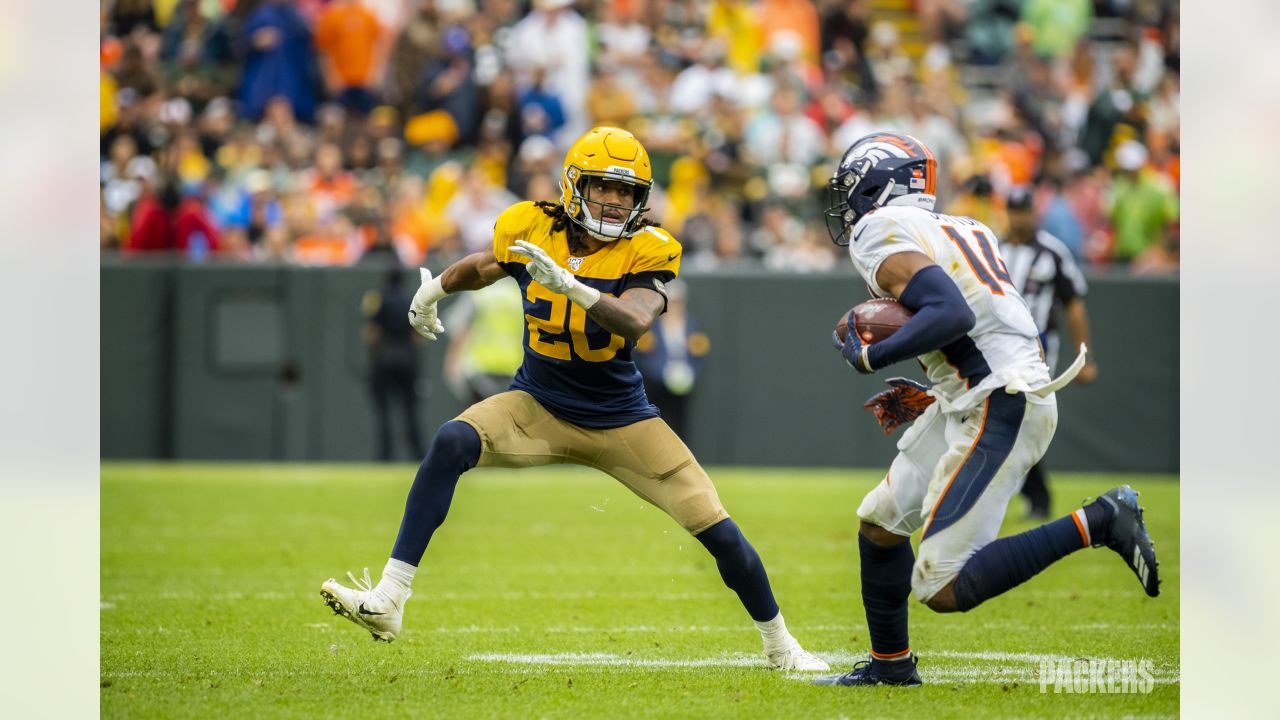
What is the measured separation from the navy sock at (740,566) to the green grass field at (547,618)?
0.76 ft

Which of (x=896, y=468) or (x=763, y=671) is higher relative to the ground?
(x=896, y=468)

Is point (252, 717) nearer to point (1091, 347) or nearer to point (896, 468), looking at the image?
point (896, 468)

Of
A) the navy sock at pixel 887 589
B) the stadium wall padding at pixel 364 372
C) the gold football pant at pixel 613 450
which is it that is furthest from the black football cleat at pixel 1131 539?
the stadium wall padding at pixel 364 372

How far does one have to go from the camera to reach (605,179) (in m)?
5.09

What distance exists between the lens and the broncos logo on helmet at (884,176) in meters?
4.84

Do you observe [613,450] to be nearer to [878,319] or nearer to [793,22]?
[878,319]

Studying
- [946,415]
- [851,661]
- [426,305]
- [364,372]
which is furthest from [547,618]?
[364,372]

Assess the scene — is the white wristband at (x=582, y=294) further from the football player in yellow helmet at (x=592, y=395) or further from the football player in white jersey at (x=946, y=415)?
the football player in white jersey at (x=946, y=415)

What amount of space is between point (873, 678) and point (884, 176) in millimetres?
1506

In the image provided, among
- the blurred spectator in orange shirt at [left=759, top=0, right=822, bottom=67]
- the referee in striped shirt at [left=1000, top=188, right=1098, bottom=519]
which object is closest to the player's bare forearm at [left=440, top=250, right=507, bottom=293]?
the referee in striped shirt at [left=1000, top=188, right=1098, bottom=519]

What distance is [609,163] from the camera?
5.06 meters

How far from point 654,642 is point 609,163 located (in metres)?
1.76

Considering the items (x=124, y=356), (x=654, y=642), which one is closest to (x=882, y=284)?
(x=654, y=642)
